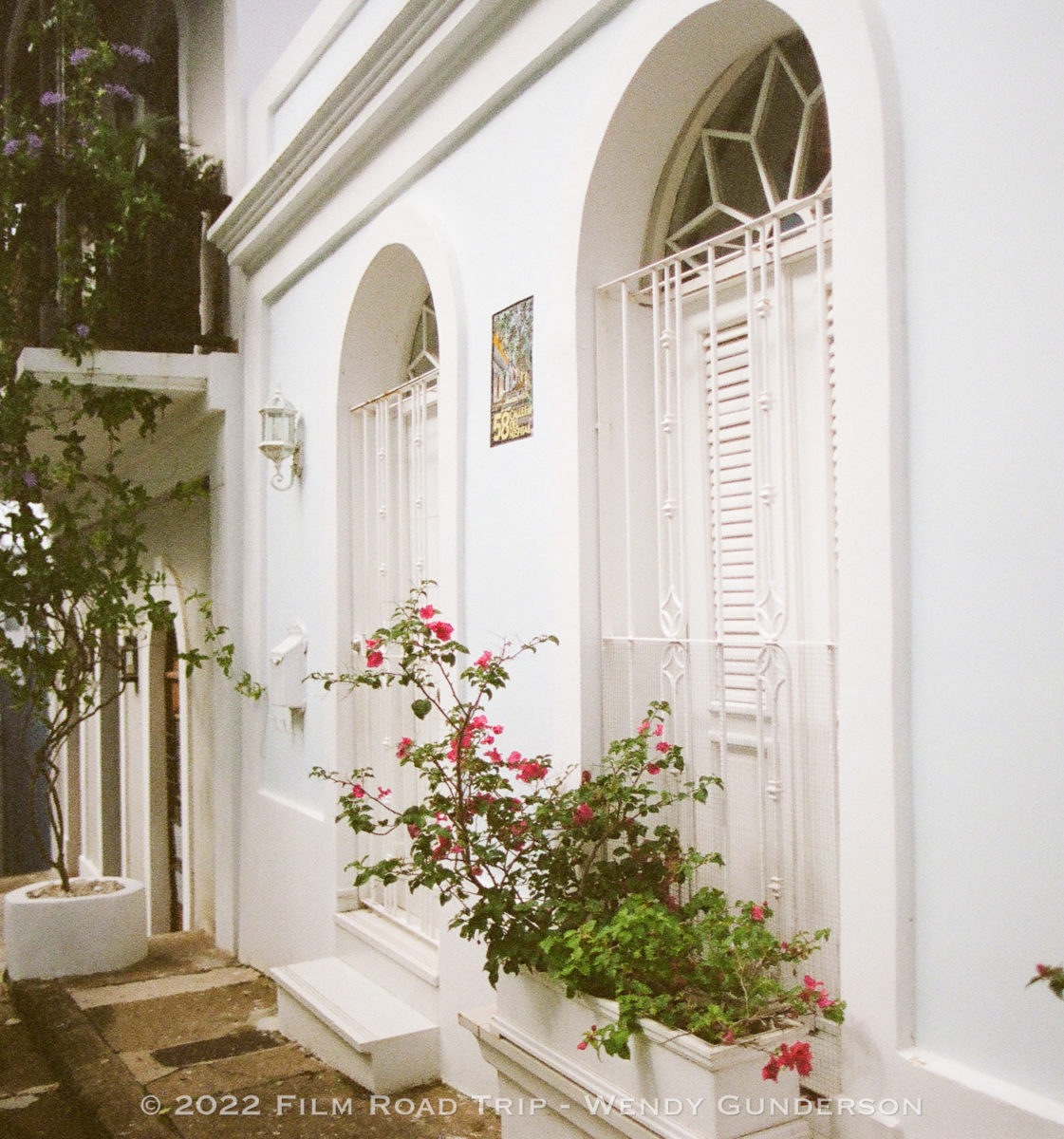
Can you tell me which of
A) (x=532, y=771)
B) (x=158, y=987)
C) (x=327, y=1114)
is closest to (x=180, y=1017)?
(x=158, y=987)

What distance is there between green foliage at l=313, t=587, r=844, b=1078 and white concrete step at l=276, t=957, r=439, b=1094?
106cm

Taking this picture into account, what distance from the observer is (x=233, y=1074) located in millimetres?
4863

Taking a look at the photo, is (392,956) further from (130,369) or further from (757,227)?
(130,369)

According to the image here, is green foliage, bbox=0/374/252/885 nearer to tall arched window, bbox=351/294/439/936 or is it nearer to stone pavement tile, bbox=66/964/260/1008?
stone pavement tile, bbox=66/964/260/1008

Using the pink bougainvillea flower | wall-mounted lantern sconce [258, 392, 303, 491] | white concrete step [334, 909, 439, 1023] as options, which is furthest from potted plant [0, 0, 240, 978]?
the pink bougainvillea flower

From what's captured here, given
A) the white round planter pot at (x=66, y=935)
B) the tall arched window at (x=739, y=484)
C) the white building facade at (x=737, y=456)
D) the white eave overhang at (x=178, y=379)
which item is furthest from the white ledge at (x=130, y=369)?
the tall arched window at (x=739, y=484)

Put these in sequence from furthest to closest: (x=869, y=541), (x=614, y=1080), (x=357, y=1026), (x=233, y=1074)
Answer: (x=233, y=1074) → (x=357, y=1026) → (x=614, y=1080) → (x=869, y=541)

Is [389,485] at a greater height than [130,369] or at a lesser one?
lesser

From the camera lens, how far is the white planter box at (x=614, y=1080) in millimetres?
2648

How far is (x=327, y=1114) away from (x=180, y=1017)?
1.82 meters

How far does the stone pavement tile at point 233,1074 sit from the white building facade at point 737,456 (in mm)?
238

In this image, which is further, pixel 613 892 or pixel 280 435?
pixel 280 435

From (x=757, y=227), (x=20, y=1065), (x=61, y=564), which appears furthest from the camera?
(x=61, y=564)

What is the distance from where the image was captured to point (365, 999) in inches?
199
